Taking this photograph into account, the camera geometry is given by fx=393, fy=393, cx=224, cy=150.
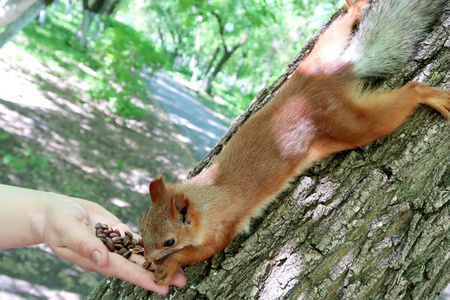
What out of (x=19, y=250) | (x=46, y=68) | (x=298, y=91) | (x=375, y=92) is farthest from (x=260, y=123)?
(x=46, y=68)

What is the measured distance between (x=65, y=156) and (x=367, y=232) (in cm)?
517

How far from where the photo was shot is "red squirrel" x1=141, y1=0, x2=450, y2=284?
1.91 meters

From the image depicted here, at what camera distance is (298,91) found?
2.06 m

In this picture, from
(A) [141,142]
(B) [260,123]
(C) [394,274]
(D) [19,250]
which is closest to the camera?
(C) [394,274]

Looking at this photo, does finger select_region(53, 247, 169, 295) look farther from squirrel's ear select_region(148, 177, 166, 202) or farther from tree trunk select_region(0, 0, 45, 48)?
tree trunk select_region(0, 0, 45, 48)

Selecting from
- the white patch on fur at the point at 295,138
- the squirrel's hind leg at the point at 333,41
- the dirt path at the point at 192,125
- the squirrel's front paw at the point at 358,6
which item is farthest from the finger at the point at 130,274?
the dirt path at the point at 192,125

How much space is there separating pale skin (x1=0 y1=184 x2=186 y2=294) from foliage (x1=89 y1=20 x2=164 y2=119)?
6.19m

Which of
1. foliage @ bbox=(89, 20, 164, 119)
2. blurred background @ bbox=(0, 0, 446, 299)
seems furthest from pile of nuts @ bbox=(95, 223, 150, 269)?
foliage @ bbox=(89, 20, 164, 119)

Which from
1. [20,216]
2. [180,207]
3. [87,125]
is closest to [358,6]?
[180,207]

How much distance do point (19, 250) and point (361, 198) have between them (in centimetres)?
355

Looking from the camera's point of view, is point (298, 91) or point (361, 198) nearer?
point (361, 198)

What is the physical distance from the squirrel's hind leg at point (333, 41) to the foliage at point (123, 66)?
20.7 feet

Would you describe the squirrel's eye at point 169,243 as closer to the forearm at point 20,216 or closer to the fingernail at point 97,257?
the fingernail at point 97,257

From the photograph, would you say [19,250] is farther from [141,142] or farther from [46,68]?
[46,68]
